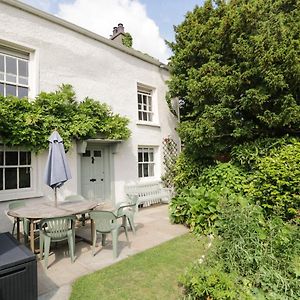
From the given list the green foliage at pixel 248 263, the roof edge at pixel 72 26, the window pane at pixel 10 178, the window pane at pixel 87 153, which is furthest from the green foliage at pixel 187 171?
the window pane at pixel 10 178

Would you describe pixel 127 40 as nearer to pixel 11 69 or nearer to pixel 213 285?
pixel 11 69

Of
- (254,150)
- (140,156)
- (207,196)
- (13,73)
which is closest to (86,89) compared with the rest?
(13,73)

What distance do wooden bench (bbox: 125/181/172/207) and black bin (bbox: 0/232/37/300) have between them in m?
6.12

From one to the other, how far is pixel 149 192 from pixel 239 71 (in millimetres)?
5704

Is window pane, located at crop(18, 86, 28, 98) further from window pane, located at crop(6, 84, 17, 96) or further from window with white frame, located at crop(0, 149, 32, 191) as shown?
window with white frame, located at crop(0, 149, 32, 191)

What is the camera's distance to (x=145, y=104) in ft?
35.6

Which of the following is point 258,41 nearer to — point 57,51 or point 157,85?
point 157,85

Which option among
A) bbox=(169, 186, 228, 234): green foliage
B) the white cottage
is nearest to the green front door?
the white cottage

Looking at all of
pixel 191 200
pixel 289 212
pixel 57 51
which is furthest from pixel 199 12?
pixel 289 212

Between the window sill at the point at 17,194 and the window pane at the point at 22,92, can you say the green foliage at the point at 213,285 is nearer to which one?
the window sill at the point at 17,194

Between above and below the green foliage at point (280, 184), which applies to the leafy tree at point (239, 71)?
above

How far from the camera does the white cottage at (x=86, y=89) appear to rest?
22.4 ft

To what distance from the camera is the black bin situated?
2.80m

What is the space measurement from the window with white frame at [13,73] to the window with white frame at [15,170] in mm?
1710
